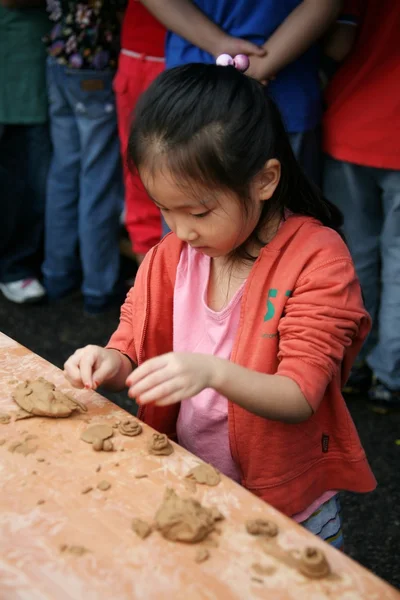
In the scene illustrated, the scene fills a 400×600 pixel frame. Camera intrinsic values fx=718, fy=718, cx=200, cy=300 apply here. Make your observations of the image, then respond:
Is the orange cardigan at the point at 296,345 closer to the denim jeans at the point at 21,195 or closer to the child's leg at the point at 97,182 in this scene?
the child's leg at the point at 97,182

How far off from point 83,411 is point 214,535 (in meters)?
0.42

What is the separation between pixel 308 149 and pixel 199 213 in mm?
A: 1418

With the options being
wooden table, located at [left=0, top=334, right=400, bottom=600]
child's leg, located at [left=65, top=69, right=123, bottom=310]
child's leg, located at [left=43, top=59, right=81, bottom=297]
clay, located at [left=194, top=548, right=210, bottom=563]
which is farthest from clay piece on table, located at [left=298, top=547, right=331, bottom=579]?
child's leg, located at [left=43, top=59, right=81, bottom=297]

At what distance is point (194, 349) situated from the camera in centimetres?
157

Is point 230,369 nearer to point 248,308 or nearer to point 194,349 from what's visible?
point 248,308

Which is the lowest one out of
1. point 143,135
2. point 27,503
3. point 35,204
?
point 35,204

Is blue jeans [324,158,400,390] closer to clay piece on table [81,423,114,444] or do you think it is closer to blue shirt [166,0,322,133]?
blue shirt [166,0,322,133]

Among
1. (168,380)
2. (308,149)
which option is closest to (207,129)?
(168,380)

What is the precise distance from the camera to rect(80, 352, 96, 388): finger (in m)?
1.38

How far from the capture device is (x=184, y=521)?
40.8 inches

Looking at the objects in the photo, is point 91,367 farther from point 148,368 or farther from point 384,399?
point 384,399

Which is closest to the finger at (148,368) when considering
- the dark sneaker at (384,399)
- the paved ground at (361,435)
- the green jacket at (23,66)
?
the paved ground at (361,435)

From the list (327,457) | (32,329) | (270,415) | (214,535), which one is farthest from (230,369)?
(32,329)

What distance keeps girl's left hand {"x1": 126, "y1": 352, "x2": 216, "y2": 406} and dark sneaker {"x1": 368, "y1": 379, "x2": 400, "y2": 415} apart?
1.86 metres
